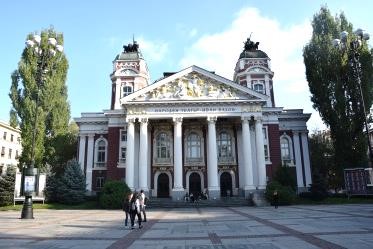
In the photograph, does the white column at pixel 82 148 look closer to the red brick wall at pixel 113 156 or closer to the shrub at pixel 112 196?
the red brick wall at pixel 113 156

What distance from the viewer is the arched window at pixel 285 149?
44031 millimetres

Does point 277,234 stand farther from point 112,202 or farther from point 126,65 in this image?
point 126,65

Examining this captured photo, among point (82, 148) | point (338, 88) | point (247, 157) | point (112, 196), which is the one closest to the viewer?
point (112, 196)

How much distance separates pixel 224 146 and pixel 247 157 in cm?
551

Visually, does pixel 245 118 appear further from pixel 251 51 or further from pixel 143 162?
pixel 251 51

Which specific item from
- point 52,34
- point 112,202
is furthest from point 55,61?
point 112,202

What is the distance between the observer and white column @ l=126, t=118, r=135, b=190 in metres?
37.2

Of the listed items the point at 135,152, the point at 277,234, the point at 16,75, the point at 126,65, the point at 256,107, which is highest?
the point at 126,65

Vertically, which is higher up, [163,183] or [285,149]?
[285,149]

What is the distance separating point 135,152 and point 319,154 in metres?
28.0

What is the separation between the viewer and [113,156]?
4125cm

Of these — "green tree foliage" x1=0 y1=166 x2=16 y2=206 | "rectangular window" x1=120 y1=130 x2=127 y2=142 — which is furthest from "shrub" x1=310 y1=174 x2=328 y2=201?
"green tree foliage" x1=0 y1=166 x2=16 y2=206

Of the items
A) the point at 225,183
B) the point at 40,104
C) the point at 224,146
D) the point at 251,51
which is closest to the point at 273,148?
the point at 224,146

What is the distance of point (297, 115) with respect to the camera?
45.2 m
